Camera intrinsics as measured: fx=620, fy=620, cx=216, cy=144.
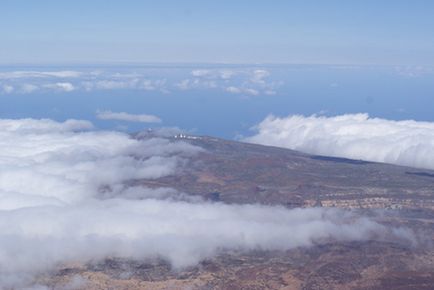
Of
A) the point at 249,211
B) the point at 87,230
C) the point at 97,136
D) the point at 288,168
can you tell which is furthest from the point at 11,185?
the point at 97,136

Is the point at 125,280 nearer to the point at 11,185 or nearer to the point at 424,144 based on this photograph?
the point at 11,185

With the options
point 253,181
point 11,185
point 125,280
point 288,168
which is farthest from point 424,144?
point 125,280

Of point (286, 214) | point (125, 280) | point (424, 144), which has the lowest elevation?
point (125, 280)

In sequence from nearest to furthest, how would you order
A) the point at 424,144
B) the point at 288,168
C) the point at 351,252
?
the point at 351,252, the point at 288,168, the point at 424,144

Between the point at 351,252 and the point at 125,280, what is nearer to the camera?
the point at 125,280

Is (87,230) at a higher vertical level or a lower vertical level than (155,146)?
lower

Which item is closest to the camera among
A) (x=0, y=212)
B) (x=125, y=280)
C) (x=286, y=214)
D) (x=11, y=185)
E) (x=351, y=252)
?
(x=125, y=280)

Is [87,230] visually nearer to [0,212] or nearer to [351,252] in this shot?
[0,212]
